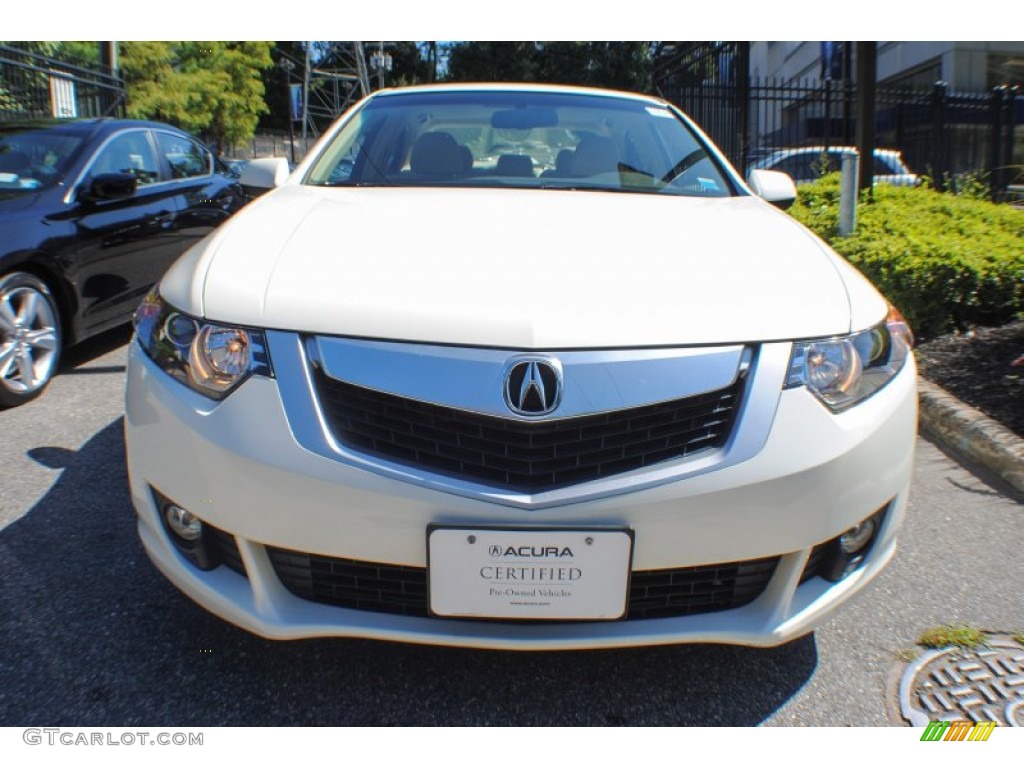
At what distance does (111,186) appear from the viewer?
188 inches

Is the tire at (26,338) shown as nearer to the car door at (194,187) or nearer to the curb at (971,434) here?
the car door at (194,187)

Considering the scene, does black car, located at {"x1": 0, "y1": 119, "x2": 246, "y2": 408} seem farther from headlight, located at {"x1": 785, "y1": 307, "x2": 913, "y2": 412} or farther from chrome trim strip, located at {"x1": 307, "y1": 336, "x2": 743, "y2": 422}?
headlight, located at {"x1": 785, "y1": 307, "x2": 913, "y2": 412}

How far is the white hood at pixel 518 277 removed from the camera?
1.84 meters

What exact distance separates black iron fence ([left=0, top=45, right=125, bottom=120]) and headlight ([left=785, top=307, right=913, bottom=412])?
30.0 ft

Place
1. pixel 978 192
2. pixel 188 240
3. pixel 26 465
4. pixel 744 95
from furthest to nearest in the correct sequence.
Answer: pixel 744 95 → pixel 978 192 → pixel 188 240 → pixel 26 465

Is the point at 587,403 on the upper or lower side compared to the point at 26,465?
upper

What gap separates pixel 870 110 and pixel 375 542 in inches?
246

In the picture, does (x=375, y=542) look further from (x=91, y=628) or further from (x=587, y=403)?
(x=91, y=628)

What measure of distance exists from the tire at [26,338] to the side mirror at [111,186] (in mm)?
669

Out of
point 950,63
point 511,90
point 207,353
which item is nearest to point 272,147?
point 950,63

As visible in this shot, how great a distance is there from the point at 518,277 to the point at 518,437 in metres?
0.40

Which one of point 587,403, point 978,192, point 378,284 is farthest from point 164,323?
point 978,192

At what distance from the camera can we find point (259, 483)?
5.87ft
